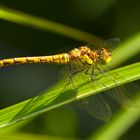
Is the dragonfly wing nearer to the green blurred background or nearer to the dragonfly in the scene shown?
the dragonfly

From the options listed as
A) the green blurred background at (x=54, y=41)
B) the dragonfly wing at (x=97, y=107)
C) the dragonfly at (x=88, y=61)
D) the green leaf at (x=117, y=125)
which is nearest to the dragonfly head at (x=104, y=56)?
the dragonfly at (x=88, y=61)

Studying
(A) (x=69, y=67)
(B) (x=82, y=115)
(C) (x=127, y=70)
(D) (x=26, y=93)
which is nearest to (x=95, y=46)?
(A) (x=69, y=67)

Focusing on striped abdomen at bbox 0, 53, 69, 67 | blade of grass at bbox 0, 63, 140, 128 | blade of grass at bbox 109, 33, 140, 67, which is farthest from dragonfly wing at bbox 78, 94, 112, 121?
blade of grass at bbox 109, 33, 140, 67

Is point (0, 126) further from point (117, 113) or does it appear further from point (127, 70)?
point (117, 113)

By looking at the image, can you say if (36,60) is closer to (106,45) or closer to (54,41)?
(106,45)

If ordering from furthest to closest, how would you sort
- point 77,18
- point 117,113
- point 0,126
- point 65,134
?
point 77,18
point 65,134
point 117,113
point 0,126

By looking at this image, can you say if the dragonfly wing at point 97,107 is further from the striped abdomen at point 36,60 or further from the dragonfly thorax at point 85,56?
the striped abdomen at point 36,60

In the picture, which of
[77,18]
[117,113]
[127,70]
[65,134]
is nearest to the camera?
[127,70]
